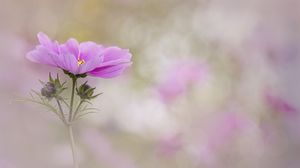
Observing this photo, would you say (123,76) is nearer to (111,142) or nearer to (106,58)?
(111,142)


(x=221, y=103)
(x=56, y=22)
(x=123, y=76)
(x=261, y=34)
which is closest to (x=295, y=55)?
(x=261, y=34)

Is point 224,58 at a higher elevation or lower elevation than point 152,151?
higher

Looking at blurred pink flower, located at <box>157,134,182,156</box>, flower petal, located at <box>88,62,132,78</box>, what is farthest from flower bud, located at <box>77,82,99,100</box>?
blurred pink flower, located at <box>157,134,182,156</box>

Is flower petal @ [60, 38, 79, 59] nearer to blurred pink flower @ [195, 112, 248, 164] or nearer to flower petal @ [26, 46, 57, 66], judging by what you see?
flower petal @ [26, 46, 57, 66]

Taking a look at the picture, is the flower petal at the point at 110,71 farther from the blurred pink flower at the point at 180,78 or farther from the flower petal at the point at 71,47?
the blurred pink flower at the point at 180,78

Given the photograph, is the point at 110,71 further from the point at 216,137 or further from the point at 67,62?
the point at 216,137

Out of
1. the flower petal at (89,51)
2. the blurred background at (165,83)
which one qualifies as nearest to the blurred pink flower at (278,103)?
the blurred background at (165,83)
